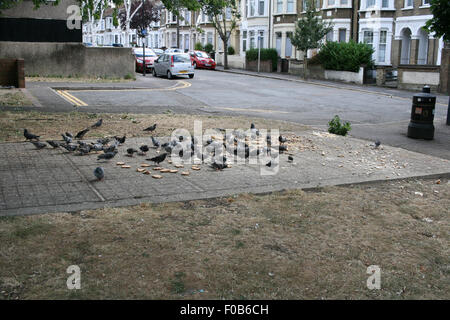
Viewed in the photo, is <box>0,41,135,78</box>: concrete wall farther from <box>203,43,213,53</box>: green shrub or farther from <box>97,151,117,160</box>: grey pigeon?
<box>203,43,213,53</box>: green shrub

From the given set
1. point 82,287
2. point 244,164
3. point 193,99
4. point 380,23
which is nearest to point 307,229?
point 82,287

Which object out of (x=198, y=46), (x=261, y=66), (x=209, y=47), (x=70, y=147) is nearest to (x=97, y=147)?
(x=70, y=147)

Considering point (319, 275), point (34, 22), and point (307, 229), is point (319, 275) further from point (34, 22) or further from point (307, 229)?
point (34, 22)

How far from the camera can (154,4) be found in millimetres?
82562

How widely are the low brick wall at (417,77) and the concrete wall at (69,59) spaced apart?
53.4 feet

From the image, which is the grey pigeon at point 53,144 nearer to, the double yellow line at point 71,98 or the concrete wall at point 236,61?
the double yellow line at point 71,98

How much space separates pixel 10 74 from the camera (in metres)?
21.7

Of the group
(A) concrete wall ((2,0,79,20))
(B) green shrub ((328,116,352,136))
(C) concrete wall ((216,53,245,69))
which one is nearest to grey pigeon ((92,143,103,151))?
(B) green shrub ((328,116,352,136))

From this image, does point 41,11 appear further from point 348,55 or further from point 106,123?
point 348,55

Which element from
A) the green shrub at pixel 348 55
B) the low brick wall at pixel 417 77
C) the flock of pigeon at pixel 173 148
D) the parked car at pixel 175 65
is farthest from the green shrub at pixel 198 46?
the flock of pigeon at pixel 173 148

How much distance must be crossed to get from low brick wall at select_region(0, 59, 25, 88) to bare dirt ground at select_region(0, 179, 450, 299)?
17.1 m

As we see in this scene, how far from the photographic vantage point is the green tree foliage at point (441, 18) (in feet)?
47.2

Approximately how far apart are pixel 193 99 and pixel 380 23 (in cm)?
2419

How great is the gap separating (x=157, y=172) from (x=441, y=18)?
10423 millimetres
